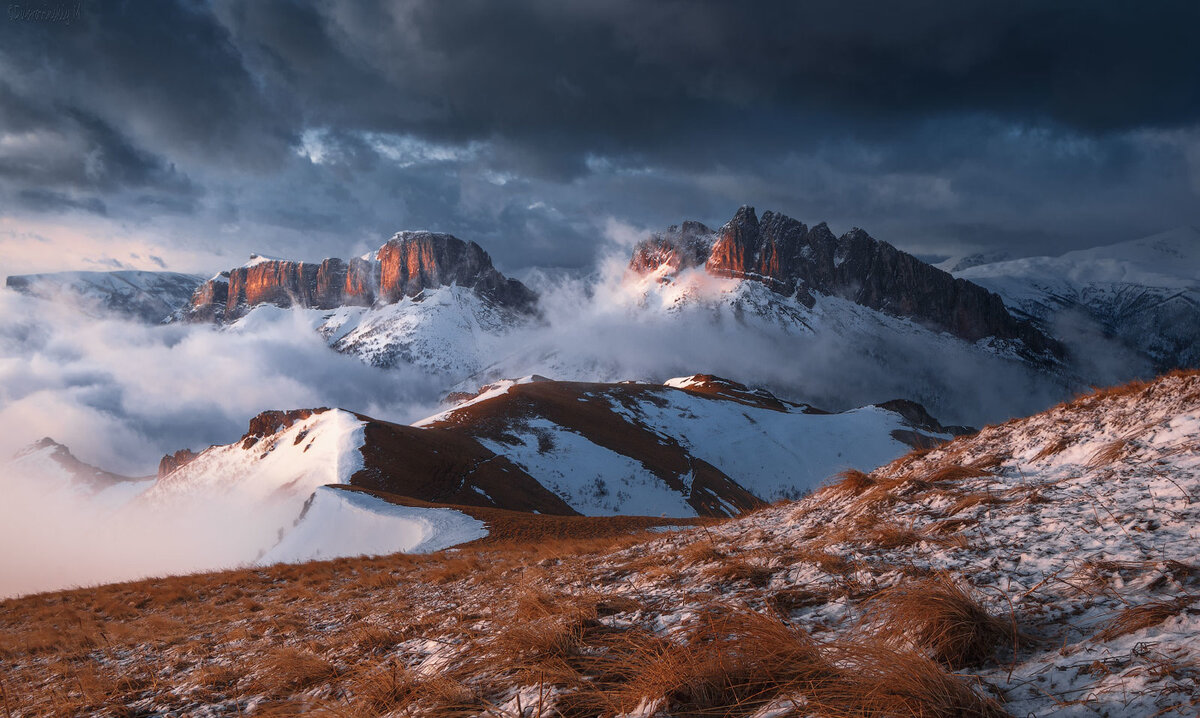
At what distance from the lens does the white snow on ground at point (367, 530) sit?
72.3ft

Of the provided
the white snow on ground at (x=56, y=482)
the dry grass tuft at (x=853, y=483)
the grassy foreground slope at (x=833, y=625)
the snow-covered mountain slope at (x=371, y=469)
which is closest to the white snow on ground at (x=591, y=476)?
the snow-covered mountain slope at (x=371, y=469)

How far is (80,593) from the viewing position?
14055 mm

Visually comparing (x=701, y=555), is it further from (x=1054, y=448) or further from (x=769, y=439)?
(x=769, y=439)

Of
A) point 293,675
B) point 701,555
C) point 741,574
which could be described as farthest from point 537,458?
point 293,675

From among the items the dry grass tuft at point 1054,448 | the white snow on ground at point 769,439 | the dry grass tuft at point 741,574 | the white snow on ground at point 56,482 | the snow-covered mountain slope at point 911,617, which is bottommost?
the white snow on ground at point 769,439

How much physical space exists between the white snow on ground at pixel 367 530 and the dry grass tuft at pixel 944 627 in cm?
1969

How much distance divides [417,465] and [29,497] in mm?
145109

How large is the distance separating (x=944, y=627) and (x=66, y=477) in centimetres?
20021

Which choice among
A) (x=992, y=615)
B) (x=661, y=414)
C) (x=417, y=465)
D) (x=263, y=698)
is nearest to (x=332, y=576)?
(x=263, y=698)

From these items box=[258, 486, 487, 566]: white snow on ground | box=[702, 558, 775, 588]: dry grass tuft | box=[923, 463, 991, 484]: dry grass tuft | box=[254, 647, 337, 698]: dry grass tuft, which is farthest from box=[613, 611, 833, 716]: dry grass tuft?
box=[258, 486, 487, 566]: white snow on ground

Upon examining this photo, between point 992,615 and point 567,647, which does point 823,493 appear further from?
point 567,647

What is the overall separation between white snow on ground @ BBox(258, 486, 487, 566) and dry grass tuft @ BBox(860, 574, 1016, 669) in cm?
1969

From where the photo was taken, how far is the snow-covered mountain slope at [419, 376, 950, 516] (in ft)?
149

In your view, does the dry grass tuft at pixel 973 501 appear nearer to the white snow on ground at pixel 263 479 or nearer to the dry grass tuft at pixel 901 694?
the dry grass tuft at pixel 901 694
